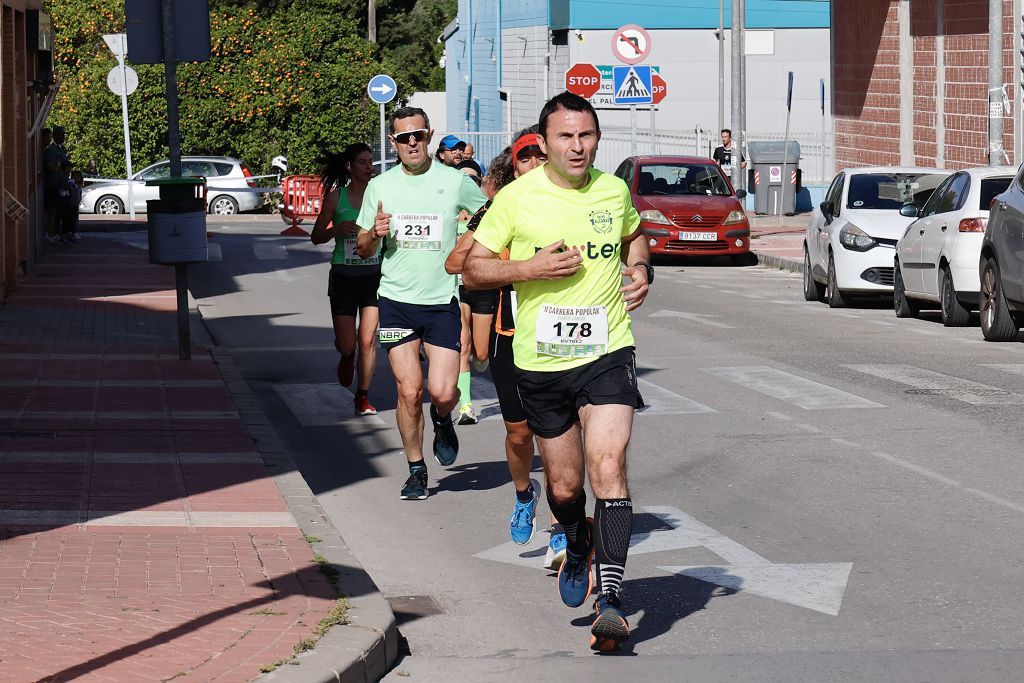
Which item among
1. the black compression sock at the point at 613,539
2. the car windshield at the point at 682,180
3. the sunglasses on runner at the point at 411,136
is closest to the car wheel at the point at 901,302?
the car windshield at the point at 682,180

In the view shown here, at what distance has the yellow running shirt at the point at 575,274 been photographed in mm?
6453

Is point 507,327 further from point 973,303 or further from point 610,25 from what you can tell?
point 610,25

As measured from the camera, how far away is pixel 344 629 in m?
6.20

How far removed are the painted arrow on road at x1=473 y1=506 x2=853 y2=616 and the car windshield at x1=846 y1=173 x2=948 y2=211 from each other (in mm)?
13329

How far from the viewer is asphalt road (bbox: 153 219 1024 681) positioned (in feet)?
21.0

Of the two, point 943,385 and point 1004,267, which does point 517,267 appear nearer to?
point 943,385

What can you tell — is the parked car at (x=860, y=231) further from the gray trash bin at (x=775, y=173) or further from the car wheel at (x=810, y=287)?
the gray trash bin at (x=775, y=173)

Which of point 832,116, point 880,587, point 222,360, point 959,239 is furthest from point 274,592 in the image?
point 832,116

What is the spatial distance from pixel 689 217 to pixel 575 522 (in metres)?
21.2

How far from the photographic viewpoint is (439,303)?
31.0 feet

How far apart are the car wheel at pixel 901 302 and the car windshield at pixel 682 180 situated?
9.32 meters

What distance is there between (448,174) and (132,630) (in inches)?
162

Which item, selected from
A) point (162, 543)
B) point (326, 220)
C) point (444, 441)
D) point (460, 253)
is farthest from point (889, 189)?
point (162, 543)

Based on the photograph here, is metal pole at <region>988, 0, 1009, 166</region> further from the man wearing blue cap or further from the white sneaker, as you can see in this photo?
the white sneaker
